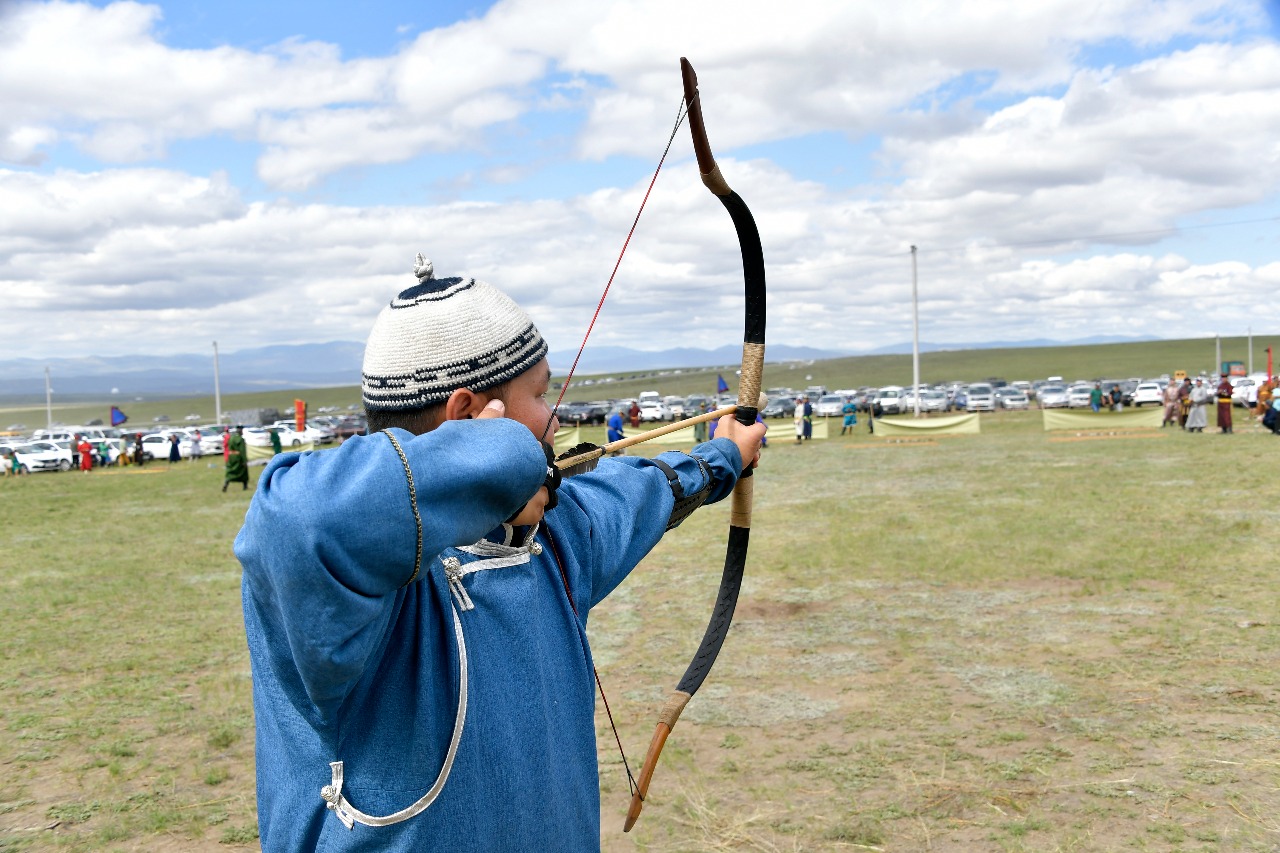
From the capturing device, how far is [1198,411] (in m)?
25.1

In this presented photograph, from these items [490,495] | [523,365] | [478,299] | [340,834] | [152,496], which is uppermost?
[478,299]

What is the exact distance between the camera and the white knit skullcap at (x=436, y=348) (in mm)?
1599

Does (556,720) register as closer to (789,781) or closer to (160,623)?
(789,781)

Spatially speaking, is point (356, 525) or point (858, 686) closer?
point (356, 525)

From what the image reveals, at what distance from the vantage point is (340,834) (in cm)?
146

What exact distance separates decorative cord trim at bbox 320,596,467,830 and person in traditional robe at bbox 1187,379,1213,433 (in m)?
27.6

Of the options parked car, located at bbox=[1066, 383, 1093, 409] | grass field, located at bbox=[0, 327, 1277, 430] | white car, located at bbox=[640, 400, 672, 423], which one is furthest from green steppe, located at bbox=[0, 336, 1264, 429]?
parked car, located at bbox=[1066, 383, 1093, 409]

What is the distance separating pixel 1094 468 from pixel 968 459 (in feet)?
12.2

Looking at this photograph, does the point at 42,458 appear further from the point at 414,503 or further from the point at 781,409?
the point at 414,503

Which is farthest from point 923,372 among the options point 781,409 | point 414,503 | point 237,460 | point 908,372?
point 414,503

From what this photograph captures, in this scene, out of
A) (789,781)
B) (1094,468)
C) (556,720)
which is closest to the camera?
(556,720)

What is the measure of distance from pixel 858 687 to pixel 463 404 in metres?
5.58

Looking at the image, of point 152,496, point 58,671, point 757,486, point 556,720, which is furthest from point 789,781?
point 152,496

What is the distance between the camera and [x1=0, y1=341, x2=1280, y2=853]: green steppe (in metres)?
4.79
